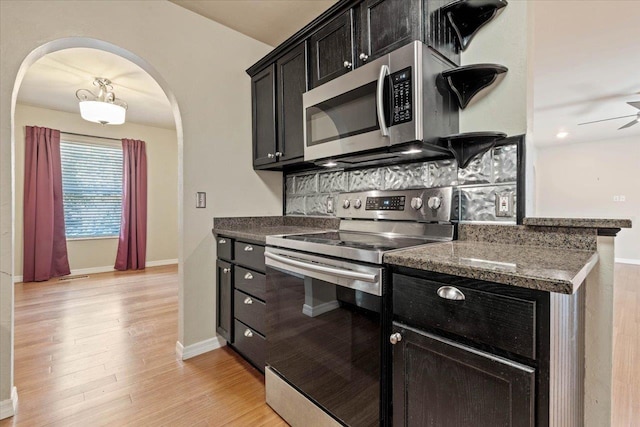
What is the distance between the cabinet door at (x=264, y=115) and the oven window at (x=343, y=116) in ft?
1.74

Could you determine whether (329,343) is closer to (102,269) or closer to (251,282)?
(251,282)

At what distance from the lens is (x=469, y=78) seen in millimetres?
1415

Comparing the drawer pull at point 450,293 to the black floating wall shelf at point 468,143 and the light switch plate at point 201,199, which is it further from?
the light switch plate at point 201,199

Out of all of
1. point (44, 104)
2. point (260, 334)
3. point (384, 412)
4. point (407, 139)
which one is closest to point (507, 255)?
point (407, 139)

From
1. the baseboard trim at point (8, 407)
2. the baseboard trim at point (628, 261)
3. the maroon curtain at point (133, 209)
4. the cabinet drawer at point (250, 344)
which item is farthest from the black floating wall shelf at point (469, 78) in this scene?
the baseboard trim at point (628, 261)

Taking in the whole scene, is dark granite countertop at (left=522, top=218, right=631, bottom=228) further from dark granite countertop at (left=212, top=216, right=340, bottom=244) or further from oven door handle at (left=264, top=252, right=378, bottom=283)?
dark granite countertop at (left=212, top=216, right=340, bottom=244)

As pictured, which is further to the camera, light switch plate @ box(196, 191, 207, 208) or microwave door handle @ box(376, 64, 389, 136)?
light switch plate @ box(196, 191, 207, 208)

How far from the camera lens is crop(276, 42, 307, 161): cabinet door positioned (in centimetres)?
199

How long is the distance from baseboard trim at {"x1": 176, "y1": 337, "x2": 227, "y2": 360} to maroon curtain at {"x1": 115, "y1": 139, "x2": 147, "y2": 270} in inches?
133

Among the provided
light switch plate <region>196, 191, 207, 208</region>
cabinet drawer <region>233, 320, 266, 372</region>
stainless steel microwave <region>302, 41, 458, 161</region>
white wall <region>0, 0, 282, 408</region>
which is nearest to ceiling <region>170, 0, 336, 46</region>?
white wall <region>0, 0, 282, 408</region>

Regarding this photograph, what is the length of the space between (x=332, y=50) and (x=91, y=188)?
4.80 metres

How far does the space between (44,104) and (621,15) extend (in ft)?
20.8

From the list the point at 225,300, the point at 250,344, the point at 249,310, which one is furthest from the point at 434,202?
the point at 225,300

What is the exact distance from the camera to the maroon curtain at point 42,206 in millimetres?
4090
